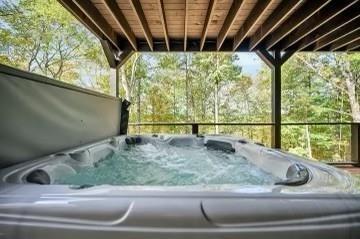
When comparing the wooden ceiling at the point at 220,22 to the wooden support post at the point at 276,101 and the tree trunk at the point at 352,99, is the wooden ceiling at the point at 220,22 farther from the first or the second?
the tree trunk at the point at 352,99

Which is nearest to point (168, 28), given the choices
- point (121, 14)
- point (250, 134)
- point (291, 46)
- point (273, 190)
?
point (121, 14)

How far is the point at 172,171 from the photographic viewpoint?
2.29 meters

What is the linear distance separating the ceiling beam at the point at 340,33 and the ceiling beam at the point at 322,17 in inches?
19.5

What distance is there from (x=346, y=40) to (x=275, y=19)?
1718 millimetres

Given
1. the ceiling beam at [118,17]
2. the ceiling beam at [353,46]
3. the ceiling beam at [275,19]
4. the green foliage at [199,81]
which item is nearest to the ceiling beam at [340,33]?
the ceiling beam at [353,46]

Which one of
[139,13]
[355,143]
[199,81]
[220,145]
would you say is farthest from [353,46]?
[199,81]

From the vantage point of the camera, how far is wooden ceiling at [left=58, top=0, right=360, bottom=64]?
359cm

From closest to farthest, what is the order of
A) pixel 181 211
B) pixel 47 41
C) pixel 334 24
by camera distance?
pixel 181 211, pixel 334 24, pixel 47 41

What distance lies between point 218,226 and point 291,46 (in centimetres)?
518

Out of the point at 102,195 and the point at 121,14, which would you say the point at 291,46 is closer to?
the point at 121,14

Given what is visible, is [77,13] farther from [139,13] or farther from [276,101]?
[276,101]

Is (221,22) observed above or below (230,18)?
above

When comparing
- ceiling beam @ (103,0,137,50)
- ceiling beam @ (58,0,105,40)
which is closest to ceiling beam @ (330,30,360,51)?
ceiling beam @ (103,0,137,50)

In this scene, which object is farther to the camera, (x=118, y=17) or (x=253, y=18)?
(x=253, y=18)
